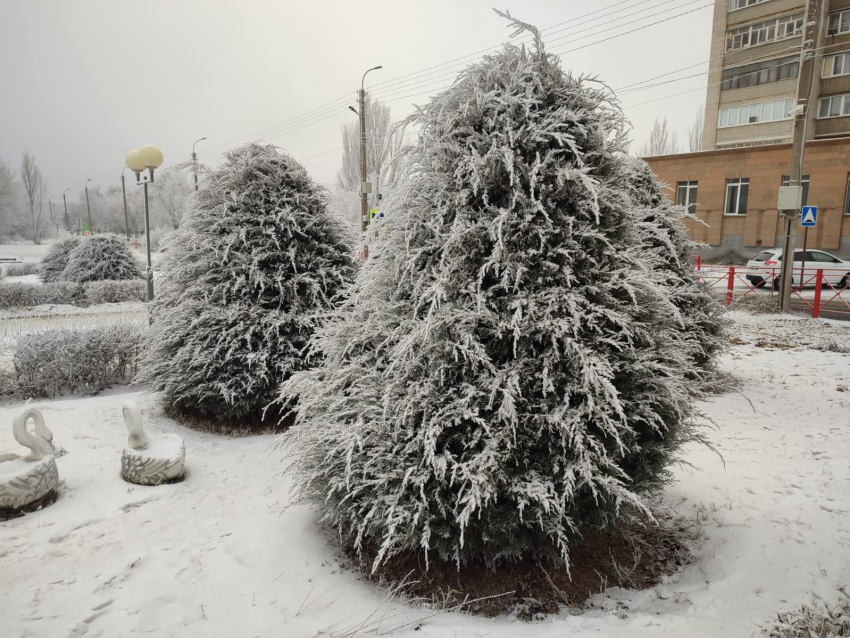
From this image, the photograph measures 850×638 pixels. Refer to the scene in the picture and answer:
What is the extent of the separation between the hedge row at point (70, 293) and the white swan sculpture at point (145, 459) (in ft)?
39.5

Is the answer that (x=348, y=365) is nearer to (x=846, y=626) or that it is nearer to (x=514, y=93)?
(x=514, y=93)

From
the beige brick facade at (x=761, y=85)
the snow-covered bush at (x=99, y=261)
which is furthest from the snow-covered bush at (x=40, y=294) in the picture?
the beige brick facade at (x=761, y=85)

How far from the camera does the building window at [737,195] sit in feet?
78.7

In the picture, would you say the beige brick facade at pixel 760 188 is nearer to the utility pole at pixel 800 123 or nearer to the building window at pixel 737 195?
the building window at pixel 737 195

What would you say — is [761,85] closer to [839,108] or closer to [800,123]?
[839,108]

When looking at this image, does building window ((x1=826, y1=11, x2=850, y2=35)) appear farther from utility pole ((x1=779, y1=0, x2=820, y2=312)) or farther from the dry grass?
the dry grass

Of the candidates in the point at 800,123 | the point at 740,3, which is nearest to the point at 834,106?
the point at 740,3

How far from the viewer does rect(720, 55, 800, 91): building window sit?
27.6 m

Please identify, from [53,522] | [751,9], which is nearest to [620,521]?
[53,522]

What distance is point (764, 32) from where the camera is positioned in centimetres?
2875

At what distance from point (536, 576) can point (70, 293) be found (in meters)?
15.5

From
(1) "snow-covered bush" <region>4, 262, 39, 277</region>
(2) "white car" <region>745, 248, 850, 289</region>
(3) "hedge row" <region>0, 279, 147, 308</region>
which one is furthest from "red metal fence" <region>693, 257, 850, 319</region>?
(1) "snow-covered bush" <region>4, 262, 39, 277</region>

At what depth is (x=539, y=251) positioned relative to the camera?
2.58m

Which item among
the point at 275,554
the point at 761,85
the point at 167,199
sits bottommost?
the point at 275,554
